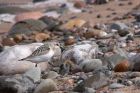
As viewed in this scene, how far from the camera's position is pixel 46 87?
19.4 ft

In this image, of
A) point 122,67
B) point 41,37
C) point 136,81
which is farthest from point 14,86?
point 41,37

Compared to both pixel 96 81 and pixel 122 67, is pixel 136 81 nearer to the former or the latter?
pixel 96 81

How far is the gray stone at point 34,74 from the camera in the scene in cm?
649

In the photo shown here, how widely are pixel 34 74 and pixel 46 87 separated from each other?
2.52ft

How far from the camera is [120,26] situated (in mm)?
12445

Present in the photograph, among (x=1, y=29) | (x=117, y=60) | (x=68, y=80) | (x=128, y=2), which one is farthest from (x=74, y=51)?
(x=128, y=2)

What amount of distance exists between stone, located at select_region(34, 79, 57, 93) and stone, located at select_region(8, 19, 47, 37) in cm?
791

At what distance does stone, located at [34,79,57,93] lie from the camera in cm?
590

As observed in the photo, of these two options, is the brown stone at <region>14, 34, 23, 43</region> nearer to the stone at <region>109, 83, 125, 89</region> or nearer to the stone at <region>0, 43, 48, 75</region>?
the stone at <region>0, 43, 48, 75</region>

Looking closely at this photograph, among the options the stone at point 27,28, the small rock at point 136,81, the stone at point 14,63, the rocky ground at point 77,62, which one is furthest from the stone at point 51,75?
the stone at point 27,28

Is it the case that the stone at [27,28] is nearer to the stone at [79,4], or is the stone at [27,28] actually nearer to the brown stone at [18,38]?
the brown stone at [18,38]

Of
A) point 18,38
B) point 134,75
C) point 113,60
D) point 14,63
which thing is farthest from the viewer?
point 18,38

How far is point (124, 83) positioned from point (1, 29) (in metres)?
11.2

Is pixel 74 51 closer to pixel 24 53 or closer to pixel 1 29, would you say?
pixel 24 53
